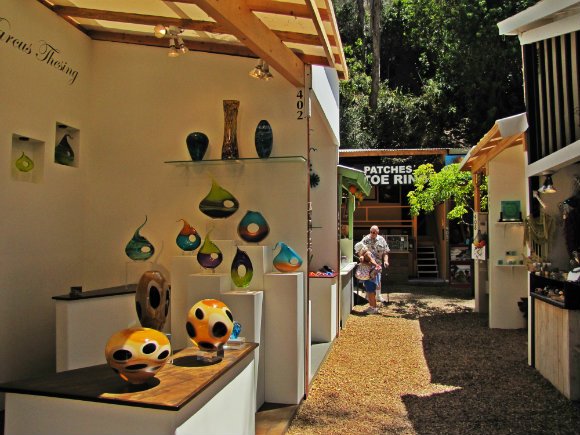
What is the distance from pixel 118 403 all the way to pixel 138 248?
2496 mm

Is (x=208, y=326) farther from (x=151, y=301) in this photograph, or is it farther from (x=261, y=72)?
(x=261, y=72)

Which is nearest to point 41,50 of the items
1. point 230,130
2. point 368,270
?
point 230,130

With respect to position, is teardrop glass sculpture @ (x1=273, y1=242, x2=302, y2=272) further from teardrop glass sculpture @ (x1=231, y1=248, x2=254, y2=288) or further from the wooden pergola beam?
the wooden pergola beam

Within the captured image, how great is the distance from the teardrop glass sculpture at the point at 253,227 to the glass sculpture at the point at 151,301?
5.06 ft

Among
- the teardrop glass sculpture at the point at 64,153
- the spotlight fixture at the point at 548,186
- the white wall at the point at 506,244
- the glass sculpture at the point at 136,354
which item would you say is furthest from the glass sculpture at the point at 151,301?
the white wall at the point at 506,244

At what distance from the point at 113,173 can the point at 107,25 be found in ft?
4.57

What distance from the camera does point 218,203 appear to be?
4.57m

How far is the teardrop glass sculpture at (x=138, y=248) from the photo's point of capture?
460 centimetres

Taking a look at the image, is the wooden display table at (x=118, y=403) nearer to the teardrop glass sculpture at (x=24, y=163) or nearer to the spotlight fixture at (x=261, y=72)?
the teardrop glass sculpture at (x=24, y=163)

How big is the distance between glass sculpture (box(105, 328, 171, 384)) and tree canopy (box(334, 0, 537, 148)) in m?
18.0

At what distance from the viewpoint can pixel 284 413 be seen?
4195mm

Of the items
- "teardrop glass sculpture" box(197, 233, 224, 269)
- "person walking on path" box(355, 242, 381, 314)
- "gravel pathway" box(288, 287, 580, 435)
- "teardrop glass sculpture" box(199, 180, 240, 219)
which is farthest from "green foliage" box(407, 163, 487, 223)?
"teardrop glass sculpture" box(197, 233, 224, 269)

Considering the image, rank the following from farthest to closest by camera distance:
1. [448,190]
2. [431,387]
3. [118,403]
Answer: [448,190]
[431,387]
[118,403]

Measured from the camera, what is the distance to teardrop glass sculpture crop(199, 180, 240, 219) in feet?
14.9
